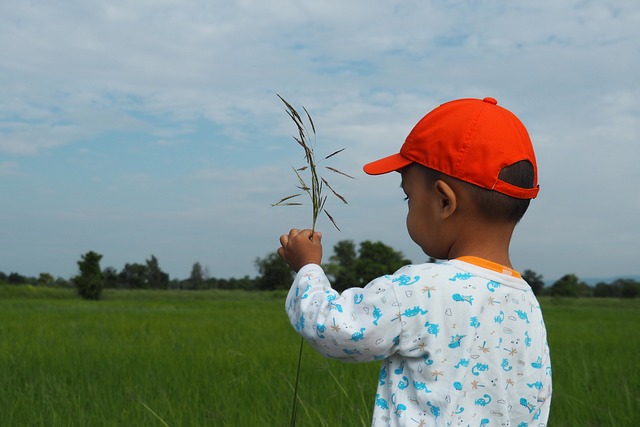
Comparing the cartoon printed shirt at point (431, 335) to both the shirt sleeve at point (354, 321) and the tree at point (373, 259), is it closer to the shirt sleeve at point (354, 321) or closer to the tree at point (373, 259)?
the shirt sleeve at point (354, 321)

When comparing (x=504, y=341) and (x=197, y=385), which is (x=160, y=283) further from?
(x=504, y=341)

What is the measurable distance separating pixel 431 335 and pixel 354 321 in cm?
17

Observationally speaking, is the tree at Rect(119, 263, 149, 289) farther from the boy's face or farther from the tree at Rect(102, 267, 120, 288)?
the boy's face

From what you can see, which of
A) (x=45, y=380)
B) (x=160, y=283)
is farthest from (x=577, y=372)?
(x=160, y=283)

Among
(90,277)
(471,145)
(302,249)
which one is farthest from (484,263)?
(90,277)

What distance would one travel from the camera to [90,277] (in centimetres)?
2469

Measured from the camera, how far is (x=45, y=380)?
4414 mm

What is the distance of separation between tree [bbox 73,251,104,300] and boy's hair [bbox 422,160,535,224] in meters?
24.5

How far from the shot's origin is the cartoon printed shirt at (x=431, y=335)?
143 cm

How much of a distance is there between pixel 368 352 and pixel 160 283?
3040 cm

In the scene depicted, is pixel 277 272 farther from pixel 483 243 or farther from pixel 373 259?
pixel 373 259

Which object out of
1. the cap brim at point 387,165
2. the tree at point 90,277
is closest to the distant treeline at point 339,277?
the tree at point 90,277

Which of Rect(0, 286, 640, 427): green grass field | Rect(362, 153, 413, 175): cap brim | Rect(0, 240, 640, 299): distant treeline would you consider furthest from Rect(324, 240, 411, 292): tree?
Rect(362, 153, 413, 175): cap brim

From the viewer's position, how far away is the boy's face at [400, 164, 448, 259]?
5.01 feet
